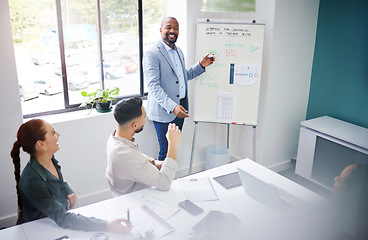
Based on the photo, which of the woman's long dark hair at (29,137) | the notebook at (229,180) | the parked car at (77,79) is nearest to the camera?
the woman's long dark hair at (29,137)

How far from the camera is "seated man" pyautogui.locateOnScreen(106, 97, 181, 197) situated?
5.37 feet

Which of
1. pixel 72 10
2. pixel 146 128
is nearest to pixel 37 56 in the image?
pixel 72 10

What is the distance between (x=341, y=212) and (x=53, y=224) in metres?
1.36

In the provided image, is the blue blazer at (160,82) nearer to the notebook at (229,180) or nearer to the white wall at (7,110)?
the notebook at (229,180)

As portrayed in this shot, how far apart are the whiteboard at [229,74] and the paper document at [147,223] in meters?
1.68

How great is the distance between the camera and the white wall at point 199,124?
237cm

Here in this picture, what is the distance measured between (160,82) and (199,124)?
80cm

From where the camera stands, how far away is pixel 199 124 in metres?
3.35

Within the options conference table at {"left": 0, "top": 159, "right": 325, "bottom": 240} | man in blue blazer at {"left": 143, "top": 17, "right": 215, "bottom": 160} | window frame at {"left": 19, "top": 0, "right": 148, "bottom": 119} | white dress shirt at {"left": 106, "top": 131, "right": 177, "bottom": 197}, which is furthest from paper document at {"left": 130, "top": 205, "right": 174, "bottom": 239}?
window frame at {"left": 19, "top": 0, "right": 148, "bottom": 119}

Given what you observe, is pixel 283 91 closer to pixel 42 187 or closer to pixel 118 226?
pixel 118 226

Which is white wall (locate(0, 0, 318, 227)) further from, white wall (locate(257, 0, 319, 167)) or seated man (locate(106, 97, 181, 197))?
seated man (locate(106, 97, 181, 197))

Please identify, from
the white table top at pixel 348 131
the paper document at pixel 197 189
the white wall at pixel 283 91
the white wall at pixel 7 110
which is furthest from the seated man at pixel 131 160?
the white wall at pixel 283 91

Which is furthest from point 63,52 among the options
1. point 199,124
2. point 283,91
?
point 283,91

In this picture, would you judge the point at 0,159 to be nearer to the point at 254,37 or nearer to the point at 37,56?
the point at 37,56
